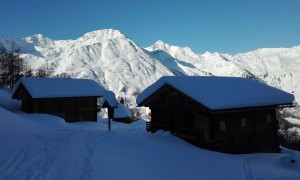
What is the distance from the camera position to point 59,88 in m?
36.2

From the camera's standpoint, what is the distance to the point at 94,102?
3856 centimetres

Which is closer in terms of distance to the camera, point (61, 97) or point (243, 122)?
point (243, 122)

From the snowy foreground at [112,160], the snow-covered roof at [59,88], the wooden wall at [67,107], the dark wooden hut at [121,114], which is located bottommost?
the snowy foreground at [112,160]

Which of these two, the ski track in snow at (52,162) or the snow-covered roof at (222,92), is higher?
the snow-covered roof at (222,92)

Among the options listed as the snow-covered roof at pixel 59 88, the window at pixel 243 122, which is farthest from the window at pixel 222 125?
the snow-covered roof at pixel 59 88

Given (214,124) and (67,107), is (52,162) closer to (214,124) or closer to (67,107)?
(214,124)

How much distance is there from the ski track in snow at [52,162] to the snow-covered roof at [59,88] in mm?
17555

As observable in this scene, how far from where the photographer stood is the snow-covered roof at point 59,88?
34.3 metres

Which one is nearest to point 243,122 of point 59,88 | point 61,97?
point 61,97

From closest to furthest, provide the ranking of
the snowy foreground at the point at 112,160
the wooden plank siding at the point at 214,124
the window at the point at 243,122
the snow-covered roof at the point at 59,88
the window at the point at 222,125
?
the snowy foreground at the point at 112,160, the wooden plank siding at the point at 214,124, the window at the point at 222,125, the window at the point at 243,122, the snow-covered roof at the point at 59,88

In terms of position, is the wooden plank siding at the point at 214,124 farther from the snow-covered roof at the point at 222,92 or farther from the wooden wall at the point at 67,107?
the wooden wall at the point at 67,107

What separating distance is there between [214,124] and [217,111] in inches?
65.5

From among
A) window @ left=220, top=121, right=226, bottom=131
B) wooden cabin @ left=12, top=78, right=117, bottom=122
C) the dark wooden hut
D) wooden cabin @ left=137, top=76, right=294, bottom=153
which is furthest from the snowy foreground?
the dark wooden hut

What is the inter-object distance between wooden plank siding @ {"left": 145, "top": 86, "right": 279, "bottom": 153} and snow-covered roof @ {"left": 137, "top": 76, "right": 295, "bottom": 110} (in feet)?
1.53
